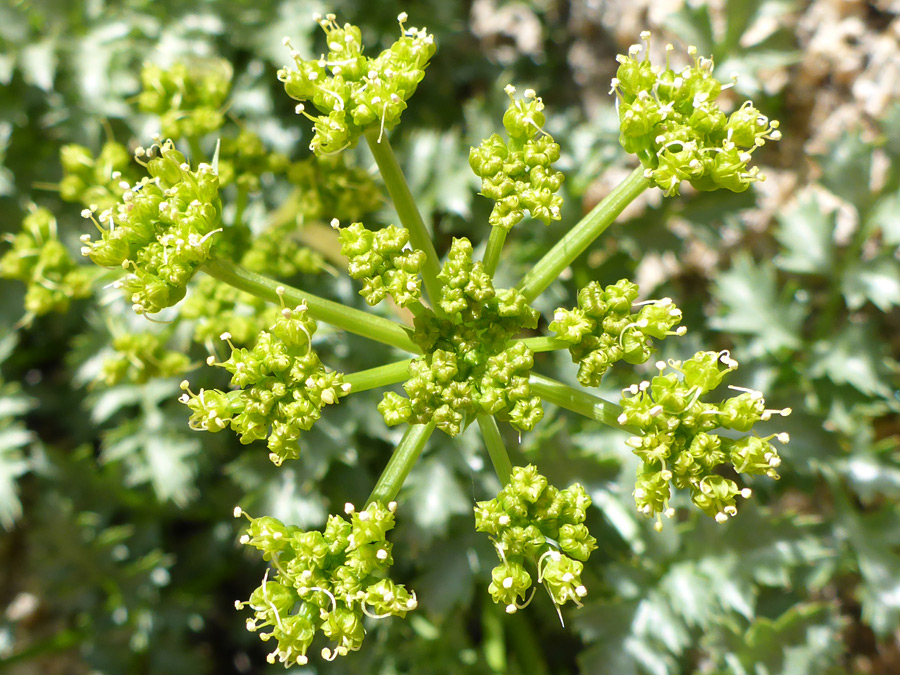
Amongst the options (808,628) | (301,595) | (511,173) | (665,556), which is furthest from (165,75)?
(808,628)

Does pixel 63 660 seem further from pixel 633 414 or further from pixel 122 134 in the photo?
pixel 633 414

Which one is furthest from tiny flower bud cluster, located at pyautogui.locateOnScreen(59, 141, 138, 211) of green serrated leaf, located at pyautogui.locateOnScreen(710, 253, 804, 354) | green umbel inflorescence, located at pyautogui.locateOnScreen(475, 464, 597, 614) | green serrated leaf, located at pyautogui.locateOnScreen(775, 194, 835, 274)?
green serrated leaf, located at pyautogui.locateOnScreen(775, 194, 835, 274)

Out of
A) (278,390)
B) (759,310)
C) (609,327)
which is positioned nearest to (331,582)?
(278,390)

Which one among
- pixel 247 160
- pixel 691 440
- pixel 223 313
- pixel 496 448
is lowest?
pixel 223 313

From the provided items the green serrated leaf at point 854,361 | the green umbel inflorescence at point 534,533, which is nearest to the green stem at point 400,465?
the green umbel inflorescence at point 534,533

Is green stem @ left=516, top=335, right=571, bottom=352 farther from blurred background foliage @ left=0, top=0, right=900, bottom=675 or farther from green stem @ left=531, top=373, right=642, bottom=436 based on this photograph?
blurred background foliage @ left=0, top=0, right=900, bottom=675

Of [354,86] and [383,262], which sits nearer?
[383,262]

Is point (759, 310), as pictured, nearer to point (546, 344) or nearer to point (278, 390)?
point (546, 344)
